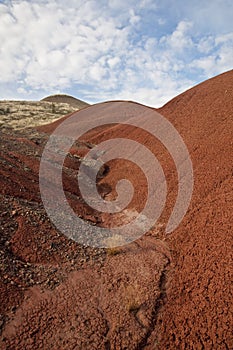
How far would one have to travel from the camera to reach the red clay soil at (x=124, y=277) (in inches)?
181

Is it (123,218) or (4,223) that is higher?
(4,223)

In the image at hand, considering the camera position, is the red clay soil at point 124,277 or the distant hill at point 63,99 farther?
the distant hill at point 63,99

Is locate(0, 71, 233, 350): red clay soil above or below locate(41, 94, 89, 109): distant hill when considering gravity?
below

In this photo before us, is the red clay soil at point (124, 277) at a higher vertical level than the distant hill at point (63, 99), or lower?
lower

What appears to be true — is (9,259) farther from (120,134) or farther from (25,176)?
(120,134)

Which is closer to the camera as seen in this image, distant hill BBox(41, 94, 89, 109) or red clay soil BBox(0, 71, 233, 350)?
red clay soil BBox(0, 71, 233, 350)

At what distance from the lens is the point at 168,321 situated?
16.4 ft

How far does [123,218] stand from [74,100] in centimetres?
7352

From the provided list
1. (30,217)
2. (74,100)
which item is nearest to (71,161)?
(30,217)

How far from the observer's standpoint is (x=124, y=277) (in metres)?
6.12

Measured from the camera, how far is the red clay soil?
459cm

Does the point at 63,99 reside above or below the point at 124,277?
above

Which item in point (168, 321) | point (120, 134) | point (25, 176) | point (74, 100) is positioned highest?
point (74, 100)

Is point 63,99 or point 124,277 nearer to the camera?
point 124,277
